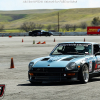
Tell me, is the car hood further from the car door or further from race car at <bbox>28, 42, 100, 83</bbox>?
the car door

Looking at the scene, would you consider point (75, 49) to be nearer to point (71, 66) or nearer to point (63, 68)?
point (71, 66)

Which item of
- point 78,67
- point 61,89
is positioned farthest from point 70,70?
point 61,89

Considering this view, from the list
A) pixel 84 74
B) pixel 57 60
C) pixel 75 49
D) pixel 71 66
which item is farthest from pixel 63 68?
pixel 75 49

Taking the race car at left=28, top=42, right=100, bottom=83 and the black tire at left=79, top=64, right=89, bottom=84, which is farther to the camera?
the black tire at left=79, top=64, right=89, bottom=84

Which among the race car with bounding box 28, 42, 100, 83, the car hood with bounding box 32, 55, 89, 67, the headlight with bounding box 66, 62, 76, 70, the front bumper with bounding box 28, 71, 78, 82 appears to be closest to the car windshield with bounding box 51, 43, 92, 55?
the race car with bounding box 28, 42, 100, 83

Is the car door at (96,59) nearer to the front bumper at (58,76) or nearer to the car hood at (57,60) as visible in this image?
the car hood at (57,60)

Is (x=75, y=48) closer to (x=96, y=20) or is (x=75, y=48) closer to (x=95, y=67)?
(x=95, y=67)

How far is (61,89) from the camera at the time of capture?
29.4ft

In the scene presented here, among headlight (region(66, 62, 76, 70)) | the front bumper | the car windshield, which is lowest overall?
the front bumper

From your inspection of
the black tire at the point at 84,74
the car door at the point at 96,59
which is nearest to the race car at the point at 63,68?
the black tire at the point at 84,74

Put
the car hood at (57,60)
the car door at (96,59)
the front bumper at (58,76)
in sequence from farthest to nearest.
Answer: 1. the car door at (96,59)
2. the car hood at (57,60)
3. the front bumper at (58,76)

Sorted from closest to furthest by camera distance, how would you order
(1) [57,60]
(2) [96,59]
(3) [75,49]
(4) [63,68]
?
1. (4) [63,68]
2. (1) [57,60]
3. (2) [96,59]
4. (3) [75,49]

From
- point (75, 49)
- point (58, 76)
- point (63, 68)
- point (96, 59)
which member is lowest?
point (58, 76)

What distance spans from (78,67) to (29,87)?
5.18ft
